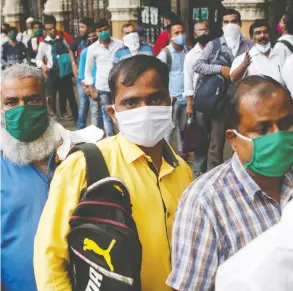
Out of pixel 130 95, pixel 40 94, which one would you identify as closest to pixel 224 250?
pixel 130 95

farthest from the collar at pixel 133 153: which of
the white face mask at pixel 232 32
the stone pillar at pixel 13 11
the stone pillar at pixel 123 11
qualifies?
the stone pillar at pixel 13 11

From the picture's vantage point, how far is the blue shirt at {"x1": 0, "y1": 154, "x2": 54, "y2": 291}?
104 inches

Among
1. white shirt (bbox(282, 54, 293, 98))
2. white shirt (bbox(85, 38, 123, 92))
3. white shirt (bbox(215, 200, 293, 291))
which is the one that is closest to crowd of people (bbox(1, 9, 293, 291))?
white shirt (bbox(215, 200, 293, 291))

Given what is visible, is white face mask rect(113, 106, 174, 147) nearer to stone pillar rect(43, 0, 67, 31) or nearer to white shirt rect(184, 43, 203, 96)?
white shirt rect(184, 43, 203, 96)

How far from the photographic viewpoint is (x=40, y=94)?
286 centimetres

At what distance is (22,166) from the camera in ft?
9.00

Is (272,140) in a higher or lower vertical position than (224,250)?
higher

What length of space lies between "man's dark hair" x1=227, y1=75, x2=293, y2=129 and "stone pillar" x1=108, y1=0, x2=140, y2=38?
9896mm

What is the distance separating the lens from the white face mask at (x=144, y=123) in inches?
94.9

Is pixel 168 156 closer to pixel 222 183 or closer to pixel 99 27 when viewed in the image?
pixel 222 183

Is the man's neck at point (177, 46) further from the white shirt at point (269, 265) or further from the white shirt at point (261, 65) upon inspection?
the white shirt at point (269, 265)

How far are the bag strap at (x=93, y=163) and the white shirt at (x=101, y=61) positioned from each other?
6143 millimetres

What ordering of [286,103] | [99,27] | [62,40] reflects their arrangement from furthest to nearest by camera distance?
[62,40], [99,27], [286,103]

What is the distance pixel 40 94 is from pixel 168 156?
2.36 ft
